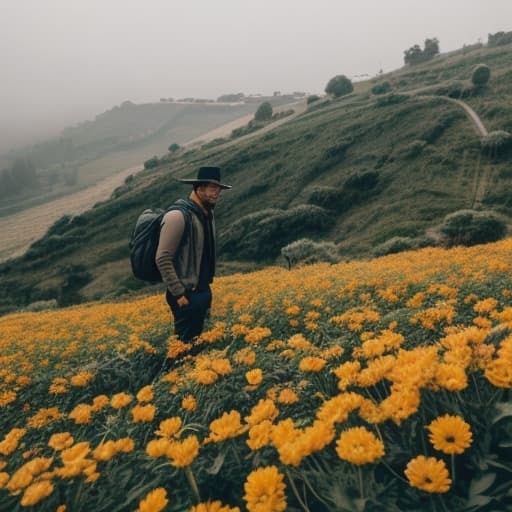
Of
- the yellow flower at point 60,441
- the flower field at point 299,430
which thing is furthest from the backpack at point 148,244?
the yellow flower at point 60,441

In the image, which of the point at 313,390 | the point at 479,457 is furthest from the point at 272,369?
the point at 479,457

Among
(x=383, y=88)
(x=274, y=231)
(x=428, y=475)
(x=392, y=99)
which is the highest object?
(x=383, y=88)

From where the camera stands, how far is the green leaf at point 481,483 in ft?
5.01

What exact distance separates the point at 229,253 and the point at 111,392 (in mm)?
35394

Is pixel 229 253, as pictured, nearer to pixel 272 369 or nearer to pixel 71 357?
pixel 71 357

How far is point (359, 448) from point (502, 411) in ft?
2.48

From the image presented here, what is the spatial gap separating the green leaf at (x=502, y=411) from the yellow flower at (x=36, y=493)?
7.34 ft

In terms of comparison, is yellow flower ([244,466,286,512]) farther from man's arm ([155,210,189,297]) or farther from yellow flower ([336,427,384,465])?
man's arm ([155,210,189,297])

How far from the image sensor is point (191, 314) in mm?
4879

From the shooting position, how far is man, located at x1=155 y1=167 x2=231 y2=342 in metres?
4.48

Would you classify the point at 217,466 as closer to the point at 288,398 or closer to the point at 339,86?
the point at 288,398

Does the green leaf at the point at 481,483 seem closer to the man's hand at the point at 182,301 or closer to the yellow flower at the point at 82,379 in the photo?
the man's hand at the point at 182,301

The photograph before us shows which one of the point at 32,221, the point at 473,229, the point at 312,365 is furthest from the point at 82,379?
the point at 32,221

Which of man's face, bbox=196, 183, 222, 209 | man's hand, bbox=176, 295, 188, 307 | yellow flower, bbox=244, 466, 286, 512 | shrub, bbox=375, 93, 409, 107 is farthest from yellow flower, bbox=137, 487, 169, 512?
shrub, bbox=375, 93, 409, 107
